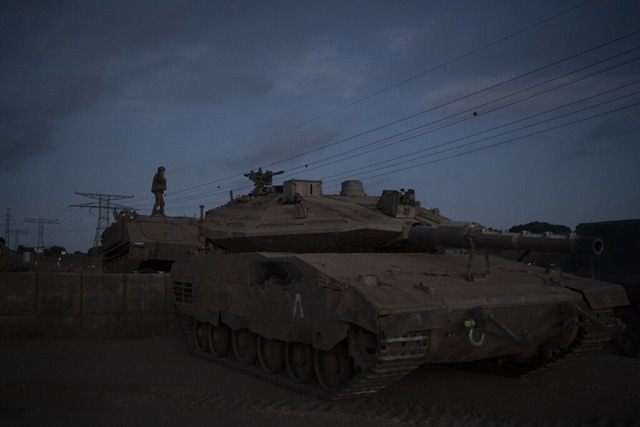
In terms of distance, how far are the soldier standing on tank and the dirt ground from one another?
8.78m

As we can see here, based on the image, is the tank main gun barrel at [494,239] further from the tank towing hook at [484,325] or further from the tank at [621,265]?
the tank at [621,265]

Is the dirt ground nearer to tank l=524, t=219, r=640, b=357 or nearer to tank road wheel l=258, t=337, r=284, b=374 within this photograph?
tank road wheel l=258, t=337, r=284, b=374

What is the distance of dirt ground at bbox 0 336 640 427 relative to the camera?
19.4ft

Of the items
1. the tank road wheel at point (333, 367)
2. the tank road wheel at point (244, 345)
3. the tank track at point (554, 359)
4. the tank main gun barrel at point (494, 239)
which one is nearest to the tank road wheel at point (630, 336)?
the tank track at point (554, 359)

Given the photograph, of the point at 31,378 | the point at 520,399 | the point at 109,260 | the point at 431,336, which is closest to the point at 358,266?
the point at 431,336

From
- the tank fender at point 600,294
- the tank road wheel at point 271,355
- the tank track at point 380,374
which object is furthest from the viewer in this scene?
the tank road wheel at point 271,355

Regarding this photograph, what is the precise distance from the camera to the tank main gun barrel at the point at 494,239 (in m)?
6.24

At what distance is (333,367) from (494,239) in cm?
240

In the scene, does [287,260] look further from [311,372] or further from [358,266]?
[311,372]

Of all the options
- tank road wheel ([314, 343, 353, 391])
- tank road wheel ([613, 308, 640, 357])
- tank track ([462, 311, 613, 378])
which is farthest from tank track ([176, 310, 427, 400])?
tank road wheel ([613, 308, 640, 357])

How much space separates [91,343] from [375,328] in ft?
23.9

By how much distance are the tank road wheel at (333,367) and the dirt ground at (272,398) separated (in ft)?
0.96

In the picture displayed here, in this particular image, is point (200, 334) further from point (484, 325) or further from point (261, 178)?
point (484, 325)

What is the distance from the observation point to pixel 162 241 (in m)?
→ 17.4
